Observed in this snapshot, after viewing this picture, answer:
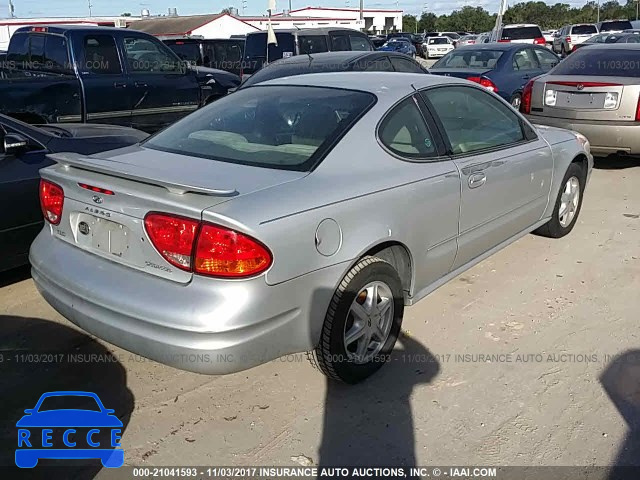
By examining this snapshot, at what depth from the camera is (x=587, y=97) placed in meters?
7.64

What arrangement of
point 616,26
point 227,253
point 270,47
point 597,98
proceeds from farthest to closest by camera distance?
point 616,26 < point 270,47 < point 597,98 < point 227,253

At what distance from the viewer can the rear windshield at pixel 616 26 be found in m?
31.0

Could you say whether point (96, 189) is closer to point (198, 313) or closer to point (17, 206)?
point (198, 313)

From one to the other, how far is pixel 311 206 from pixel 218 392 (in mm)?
1176

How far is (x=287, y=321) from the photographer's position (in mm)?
2838

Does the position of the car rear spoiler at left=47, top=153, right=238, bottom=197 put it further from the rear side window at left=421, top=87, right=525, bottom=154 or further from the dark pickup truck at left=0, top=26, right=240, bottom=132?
the dark pickup truck at left=0, top=26, right=240, bottom=132

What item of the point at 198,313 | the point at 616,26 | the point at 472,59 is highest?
the point at 616,26

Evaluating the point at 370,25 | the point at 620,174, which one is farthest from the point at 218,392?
the point at 370,25

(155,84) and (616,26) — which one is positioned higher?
(616,26)

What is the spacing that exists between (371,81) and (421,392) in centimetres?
187

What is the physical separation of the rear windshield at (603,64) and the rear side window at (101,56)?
19.4 ft

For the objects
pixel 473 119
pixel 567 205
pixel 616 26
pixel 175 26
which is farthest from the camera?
pixel 175 26

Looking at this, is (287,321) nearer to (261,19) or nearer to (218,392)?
(218,392)

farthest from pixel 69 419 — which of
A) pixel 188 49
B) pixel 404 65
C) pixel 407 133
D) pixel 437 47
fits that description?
pixel 437 47
